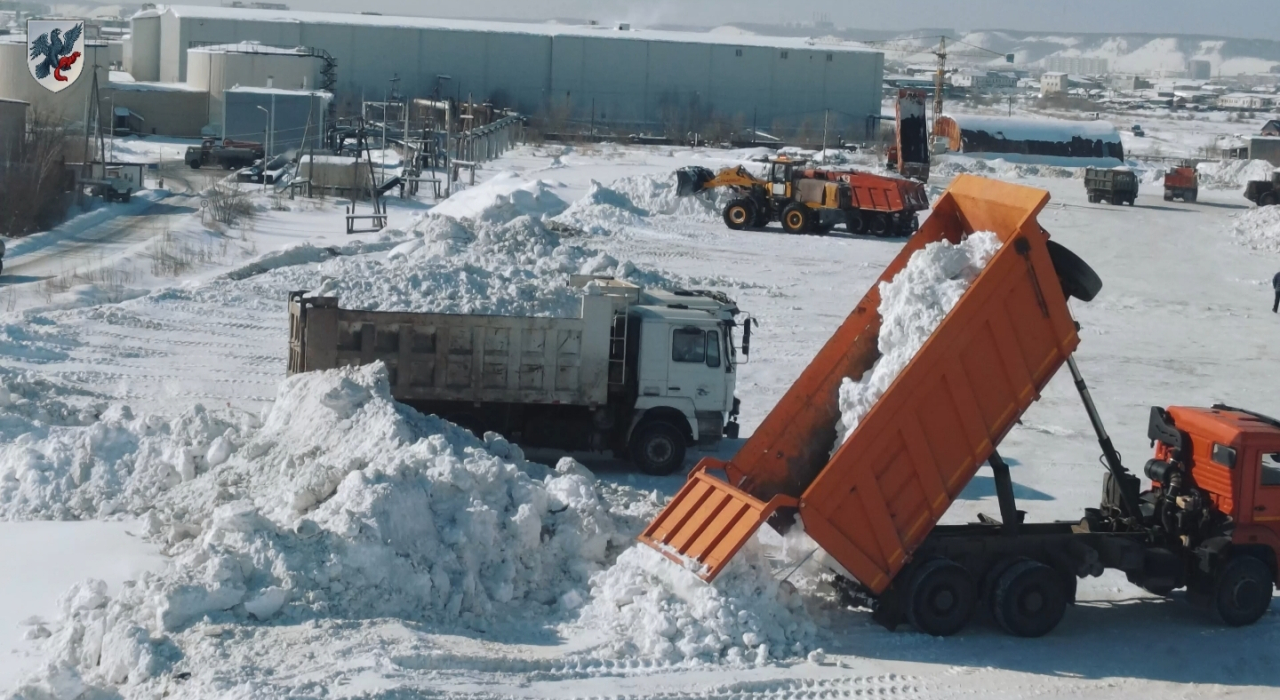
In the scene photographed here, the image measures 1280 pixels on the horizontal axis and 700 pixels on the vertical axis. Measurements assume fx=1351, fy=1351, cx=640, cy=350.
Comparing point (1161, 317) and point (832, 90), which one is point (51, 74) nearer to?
point (1161, 317)

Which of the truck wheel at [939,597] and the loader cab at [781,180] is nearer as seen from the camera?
the truck wheel at [939,597]

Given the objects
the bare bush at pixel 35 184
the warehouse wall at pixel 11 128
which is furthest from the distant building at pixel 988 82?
the bare bush at pixel 35 184

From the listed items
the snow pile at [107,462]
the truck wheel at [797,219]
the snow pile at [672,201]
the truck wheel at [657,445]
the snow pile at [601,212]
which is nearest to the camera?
the snow pile at [107,462]

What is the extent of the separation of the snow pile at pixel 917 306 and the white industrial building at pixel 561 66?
230 ft

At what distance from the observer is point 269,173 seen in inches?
1852

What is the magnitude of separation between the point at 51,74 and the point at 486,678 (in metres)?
47.6

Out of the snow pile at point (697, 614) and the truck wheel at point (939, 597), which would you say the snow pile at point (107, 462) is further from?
the truck wheel at point (939, 597)

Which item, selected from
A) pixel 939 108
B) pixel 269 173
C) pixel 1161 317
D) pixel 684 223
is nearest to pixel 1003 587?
pixel 1161 317

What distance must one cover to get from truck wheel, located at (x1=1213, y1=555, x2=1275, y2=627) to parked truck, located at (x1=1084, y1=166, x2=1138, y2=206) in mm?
41887

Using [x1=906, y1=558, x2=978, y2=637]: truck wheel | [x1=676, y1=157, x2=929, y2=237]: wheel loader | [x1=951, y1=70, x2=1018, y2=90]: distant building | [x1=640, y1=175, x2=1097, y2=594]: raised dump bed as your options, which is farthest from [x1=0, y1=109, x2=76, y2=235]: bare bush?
[x1=951, y1=70, x2=1018, y2=90]: distant building

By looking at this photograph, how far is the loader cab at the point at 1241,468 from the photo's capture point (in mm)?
10273

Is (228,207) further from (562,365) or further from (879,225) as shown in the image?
(562,365)

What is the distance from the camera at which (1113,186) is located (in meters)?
49.9

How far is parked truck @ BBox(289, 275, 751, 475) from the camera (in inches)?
565
